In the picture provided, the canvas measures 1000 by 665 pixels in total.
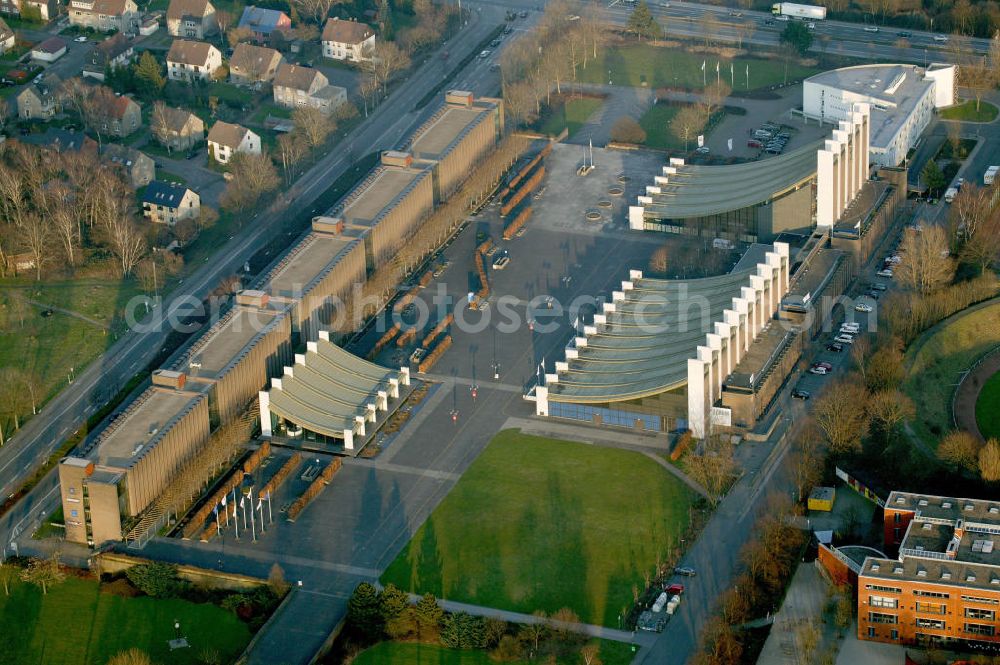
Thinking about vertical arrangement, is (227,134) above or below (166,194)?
above

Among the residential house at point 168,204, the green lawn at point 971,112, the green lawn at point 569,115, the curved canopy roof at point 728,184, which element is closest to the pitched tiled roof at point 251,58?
the green lawn at point 569,115

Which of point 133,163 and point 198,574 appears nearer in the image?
point 198,574

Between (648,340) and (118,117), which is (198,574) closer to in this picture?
(648,340)

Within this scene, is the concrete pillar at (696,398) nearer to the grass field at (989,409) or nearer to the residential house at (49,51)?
the grass field at (989,409)

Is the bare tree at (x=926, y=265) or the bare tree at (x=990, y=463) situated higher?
the bare tree at (x=926, y=265)

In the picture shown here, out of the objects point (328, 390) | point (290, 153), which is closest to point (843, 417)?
point (328, 390)

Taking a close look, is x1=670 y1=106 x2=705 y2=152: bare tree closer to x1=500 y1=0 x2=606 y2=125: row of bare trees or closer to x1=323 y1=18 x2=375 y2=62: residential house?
x1=500 y1=0 x2=606 y2=125: row of bare trees

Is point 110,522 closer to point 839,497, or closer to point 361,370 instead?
point 361,370

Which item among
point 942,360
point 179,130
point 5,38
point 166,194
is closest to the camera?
point 942,360
